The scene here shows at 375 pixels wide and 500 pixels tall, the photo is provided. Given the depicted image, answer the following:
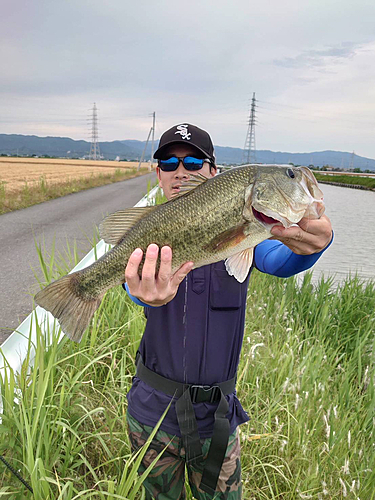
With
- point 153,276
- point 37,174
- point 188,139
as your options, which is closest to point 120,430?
point 153,276

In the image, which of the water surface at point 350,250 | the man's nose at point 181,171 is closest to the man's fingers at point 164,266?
the man's nose at point 181,171

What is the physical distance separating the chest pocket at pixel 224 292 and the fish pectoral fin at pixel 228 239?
37cm

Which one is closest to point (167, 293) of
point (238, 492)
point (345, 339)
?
point (238, 492)

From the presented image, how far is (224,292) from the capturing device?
7.41 feet

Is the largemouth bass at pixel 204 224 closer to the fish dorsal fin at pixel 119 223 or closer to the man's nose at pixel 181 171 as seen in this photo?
the fish dorsal fin at pixel 119 223

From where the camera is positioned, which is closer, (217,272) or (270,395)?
(217,272)

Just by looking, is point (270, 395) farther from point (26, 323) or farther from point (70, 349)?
point (26, 323)

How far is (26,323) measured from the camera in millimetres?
3494

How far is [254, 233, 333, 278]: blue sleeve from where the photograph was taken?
82.4 inches

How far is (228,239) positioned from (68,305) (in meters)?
0.96

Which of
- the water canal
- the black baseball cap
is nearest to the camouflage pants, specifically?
the black baseball cap

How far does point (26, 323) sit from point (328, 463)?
108 inches

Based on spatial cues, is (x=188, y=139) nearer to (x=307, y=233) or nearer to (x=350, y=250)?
(x=307, y=233)

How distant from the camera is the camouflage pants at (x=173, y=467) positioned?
2.19m
